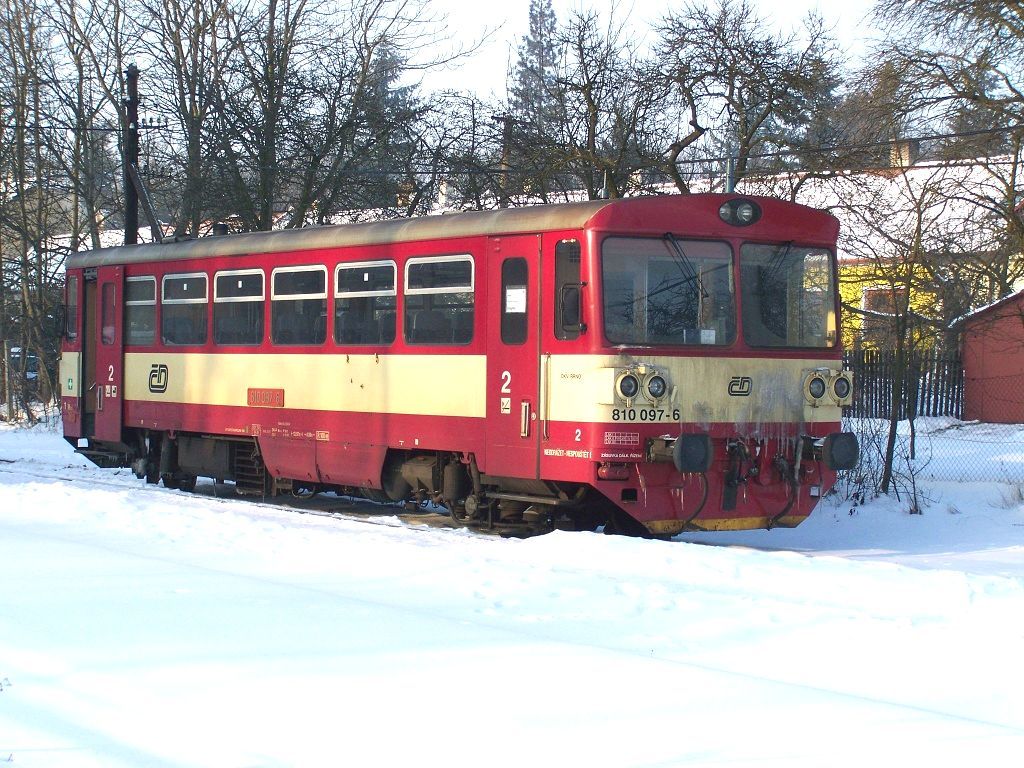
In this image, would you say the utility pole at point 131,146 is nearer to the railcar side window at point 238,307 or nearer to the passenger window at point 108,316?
the passenger window at point 108,316

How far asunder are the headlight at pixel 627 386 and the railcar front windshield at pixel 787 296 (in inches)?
49.5

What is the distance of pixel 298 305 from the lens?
1355cm

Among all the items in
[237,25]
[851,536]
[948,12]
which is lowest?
[851,536]

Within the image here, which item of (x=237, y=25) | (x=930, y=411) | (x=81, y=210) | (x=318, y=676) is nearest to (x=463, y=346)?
(x=318, y=676)

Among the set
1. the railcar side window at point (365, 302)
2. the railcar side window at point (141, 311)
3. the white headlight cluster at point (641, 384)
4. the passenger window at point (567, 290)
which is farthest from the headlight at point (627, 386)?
the railcar side window at point (141, 311)

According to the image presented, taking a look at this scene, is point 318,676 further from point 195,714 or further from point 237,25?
point 237,25

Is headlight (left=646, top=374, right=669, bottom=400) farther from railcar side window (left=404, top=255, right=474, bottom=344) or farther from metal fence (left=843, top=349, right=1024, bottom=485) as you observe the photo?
metal fence (left=843, top=349, right=1024, bottom=485)

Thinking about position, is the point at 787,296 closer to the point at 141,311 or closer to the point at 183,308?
the point at 183,308

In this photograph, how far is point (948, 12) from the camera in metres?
19.8

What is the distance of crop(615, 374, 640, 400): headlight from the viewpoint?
1028cm

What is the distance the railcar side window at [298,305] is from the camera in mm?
13250

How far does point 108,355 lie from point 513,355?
7.89 metres

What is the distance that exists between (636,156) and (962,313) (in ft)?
36.3

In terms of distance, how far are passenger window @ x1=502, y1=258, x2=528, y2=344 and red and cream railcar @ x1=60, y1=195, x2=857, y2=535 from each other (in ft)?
0.05
